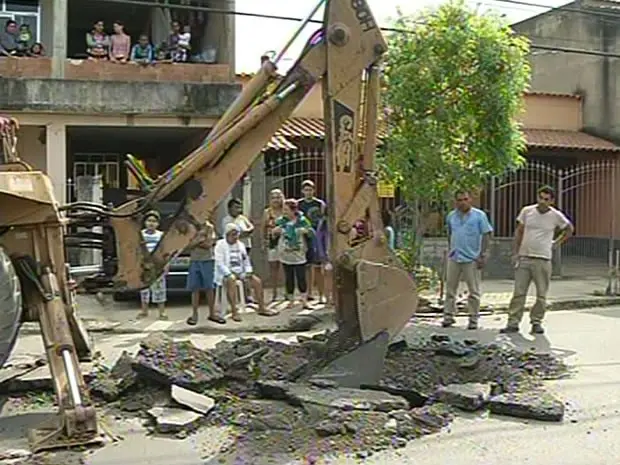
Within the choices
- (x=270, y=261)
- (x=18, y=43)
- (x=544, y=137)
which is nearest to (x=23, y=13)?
(x=18, y=43)

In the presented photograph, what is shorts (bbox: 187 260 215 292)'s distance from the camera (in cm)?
1184

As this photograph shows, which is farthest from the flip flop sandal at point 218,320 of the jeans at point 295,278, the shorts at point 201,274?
the jeans at point 295,278

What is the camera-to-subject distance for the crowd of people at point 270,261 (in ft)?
39.0

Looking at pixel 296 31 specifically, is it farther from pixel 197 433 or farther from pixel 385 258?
pixel 197 433

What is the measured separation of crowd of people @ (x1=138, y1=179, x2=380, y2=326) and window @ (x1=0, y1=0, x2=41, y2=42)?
7262 mm

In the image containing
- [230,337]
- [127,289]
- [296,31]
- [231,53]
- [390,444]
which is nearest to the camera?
[390,444]

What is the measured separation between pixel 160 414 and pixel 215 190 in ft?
6.25

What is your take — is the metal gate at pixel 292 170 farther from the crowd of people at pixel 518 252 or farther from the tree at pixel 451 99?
the crowd of people at pixel 518 252

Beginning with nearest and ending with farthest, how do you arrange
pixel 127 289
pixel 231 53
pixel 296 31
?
pixel 127 289 → pixel 296 31 → pixel 231 53

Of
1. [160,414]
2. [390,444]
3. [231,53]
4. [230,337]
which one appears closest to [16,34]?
[231,53]

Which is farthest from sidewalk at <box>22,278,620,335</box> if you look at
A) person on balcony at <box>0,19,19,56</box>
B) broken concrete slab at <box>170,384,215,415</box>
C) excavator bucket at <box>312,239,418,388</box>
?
person on balcony at <box>0,19,19,56</box>

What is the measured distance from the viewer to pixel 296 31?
25.0ft

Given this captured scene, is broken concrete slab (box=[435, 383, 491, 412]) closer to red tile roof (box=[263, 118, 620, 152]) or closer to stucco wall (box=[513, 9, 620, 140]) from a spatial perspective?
red tile roof (box=[263, 118, 620, 152])

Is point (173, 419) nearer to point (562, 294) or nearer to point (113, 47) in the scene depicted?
point (562, 294)
